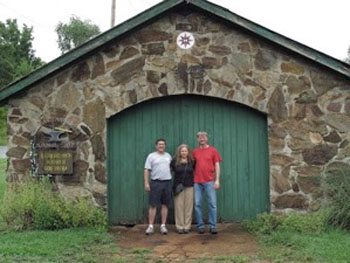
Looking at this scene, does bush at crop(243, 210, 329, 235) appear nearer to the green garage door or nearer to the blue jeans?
the green garage door

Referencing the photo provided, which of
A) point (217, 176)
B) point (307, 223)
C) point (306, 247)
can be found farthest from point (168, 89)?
point (306, 247)

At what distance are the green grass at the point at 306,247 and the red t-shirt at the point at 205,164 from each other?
141cm

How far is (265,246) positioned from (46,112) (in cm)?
473

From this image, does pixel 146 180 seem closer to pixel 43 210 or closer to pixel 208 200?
pixel 208 200

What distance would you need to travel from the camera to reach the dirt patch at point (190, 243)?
27.4ft

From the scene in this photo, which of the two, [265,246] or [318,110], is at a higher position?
[318,110]

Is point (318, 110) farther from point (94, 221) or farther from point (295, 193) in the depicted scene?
point (94, 221)

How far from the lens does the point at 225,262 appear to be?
25.6 feet

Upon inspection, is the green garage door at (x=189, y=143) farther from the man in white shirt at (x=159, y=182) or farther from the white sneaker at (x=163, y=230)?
the white sneaker at (x=163, y=230)

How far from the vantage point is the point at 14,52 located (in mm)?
51531

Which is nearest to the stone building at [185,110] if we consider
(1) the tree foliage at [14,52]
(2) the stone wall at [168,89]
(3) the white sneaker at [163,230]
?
(2) the stone wall at [168,89]

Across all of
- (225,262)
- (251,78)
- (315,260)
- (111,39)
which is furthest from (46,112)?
(315,260)

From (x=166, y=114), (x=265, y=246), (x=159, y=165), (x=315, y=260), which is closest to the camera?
(x=315, y=260)

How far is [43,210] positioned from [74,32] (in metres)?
49.8
